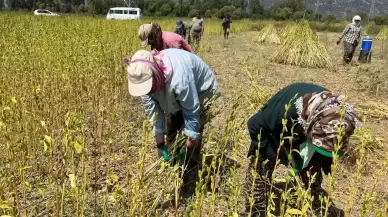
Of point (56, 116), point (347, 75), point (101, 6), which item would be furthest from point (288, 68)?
point (101, 6)

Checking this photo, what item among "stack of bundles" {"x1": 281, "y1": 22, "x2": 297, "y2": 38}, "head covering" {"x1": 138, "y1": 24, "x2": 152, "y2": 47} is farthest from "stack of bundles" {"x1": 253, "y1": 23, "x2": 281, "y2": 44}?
"head covering" {"x1": 138, "y1": 24, "x2": 152, "y2": 47}

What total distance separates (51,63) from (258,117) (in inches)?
93.8

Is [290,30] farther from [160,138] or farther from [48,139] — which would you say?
[48,139]

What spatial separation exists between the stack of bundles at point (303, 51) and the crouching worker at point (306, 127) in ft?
20.9

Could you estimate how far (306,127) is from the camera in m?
1.61

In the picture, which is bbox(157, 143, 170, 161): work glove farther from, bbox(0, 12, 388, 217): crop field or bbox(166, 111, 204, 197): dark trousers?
bbox(166, 111, 204, 197): dark trousers

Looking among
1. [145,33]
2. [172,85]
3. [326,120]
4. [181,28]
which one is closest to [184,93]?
[172,85]

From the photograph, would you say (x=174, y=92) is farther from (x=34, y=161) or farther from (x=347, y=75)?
(x=347, y=75)

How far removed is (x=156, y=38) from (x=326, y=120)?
87.5 inches

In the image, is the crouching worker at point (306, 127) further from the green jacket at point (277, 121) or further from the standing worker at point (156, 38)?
the standing worker at point (156, 38)


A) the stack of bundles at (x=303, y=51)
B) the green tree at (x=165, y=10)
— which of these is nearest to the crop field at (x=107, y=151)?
the stack of bundles at (x=303, y=51)

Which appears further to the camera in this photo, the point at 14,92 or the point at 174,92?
the point at 14,92

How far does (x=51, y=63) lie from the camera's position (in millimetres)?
3531

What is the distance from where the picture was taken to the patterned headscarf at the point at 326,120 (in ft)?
4.66
